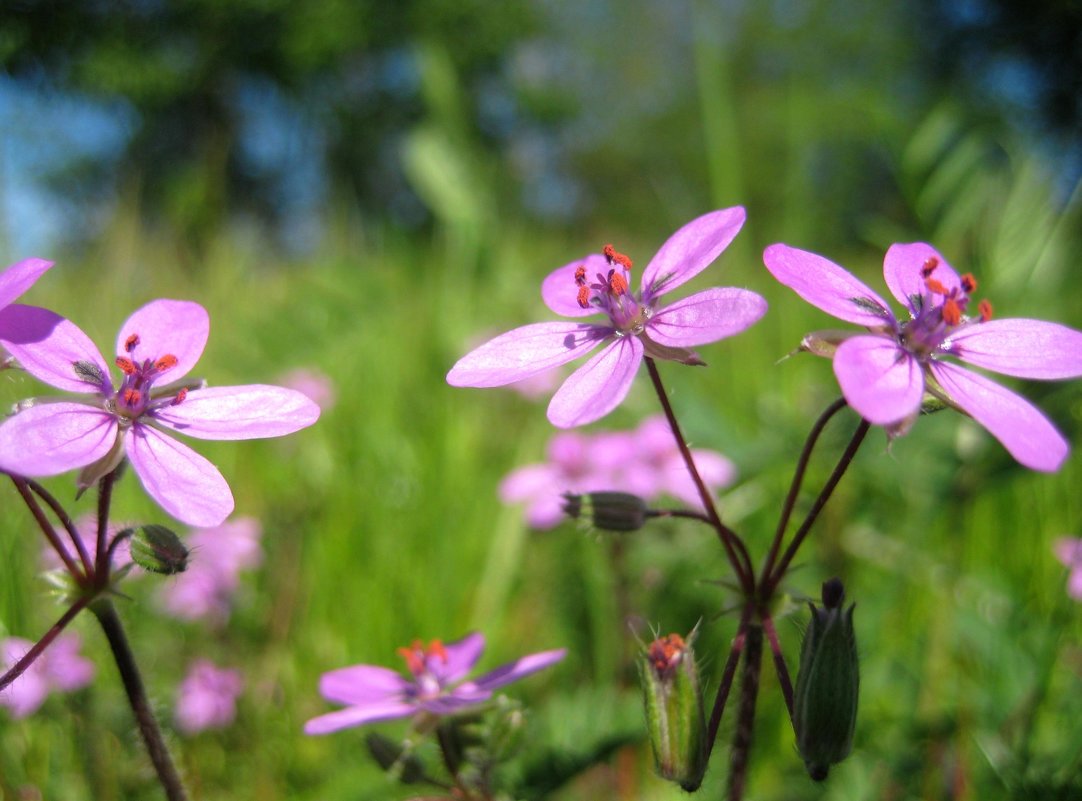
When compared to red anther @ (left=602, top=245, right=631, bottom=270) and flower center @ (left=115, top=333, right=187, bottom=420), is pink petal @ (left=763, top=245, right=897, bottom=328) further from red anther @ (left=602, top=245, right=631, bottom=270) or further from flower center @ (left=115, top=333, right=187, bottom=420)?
flower center @ (left=115, top=333, right=187, bottom=420)

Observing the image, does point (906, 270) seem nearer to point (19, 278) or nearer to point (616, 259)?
point (616, 259)

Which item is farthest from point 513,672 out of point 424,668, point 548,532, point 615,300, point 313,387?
point 313,387

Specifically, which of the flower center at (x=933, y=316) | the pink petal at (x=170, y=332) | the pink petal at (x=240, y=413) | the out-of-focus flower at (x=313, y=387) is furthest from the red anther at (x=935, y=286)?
the out-of-focus flower at (x=313, y=387)

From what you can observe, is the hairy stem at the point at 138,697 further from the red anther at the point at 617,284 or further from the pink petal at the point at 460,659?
the red anther at the point at 617,284

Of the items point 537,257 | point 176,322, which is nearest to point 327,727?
point 176,322

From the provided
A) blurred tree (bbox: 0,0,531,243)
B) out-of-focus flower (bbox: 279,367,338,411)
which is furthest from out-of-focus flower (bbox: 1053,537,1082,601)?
blurred tree (bbox: 0,0,531,243)

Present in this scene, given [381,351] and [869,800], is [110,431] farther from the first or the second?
[381,351]
